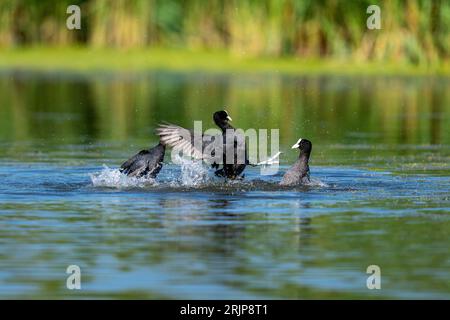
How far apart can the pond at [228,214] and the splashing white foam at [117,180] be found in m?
0.02

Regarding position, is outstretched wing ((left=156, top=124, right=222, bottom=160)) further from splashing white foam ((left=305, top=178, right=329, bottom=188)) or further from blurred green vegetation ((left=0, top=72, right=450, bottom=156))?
blurred green vegetation ((left=0, top=72, right=450, bottom=156))

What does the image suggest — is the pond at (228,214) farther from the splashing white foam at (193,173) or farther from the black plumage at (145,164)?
the black plumage at (145,164)

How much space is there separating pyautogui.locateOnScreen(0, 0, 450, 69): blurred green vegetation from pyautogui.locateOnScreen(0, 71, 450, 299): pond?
8249 mm

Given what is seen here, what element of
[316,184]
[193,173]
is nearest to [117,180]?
[193,173]

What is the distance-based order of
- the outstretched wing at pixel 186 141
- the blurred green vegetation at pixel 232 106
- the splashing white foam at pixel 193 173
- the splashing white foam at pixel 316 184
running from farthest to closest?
the blurred green vegetation at pixel 232 106 → the outstretched wing at pixel 186 141 → the splashing white foam at pixel 193 173 → the splashing white foam at pixel 316 184

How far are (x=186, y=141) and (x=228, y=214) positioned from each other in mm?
2342

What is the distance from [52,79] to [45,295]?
25.2 m

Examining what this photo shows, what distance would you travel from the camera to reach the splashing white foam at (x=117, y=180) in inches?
560

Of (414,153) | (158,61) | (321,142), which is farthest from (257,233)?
(158,61)

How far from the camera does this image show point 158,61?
119ft

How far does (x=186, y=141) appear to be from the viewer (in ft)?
47.7

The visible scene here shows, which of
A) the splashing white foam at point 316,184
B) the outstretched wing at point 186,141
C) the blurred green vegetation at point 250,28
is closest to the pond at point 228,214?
the splashing white foam at point 316,184

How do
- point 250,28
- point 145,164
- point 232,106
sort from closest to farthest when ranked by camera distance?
point 145,164 → point 232,106 → point 250,28

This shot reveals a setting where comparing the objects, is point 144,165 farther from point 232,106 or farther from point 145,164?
point 232,106
